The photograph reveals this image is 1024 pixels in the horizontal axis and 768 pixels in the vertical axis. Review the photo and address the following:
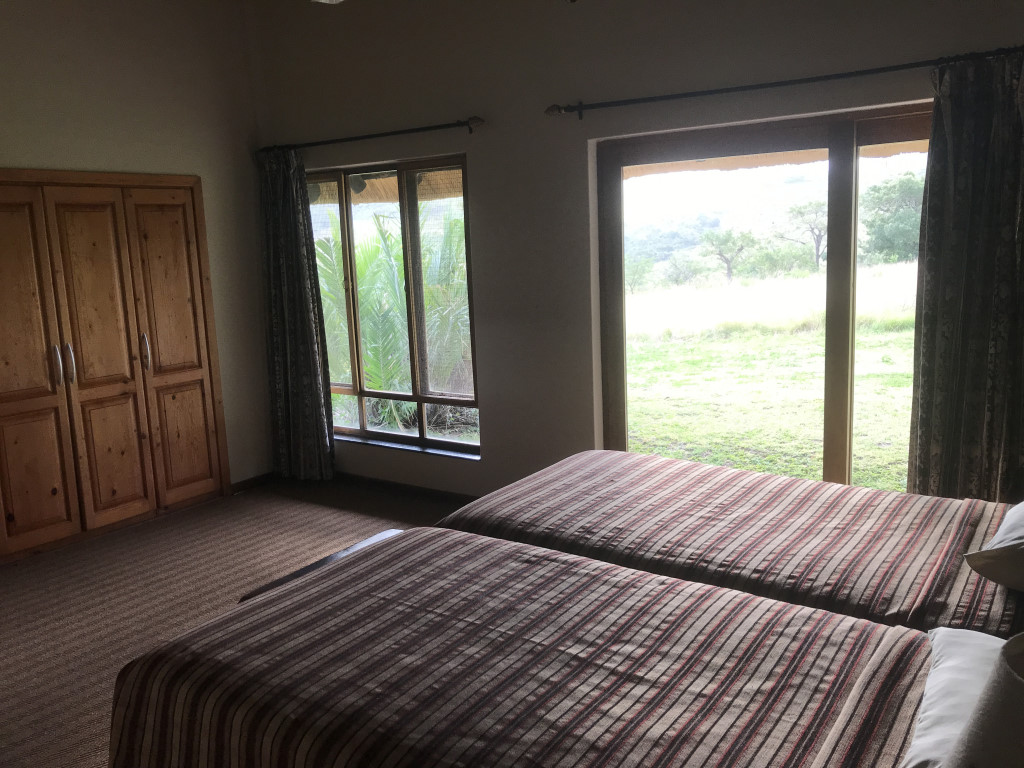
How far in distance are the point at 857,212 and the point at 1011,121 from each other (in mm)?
688

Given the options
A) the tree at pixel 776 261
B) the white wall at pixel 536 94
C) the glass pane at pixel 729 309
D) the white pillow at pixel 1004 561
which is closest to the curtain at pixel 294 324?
the white wall at pixel 536 94

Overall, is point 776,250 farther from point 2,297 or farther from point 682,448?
point 2,297

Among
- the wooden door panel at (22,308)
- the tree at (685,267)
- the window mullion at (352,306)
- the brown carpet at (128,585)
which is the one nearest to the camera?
the brown carpet at (128,585)

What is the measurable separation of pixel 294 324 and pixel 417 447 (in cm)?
113

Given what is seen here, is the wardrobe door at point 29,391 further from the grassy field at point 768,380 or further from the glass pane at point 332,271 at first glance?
the grassy field at point 768,380

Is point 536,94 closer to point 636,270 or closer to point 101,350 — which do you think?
point 636,270

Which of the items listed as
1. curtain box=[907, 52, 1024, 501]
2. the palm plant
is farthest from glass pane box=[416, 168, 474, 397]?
curtain box=[907, 52, 1024, 501]

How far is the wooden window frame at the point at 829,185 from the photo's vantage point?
11.2 feet

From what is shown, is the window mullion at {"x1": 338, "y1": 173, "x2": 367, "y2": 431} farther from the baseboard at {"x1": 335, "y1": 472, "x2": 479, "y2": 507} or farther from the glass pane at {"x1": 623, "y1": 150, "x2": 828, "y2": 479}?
the glass pane at {"x1": 623, "y1": 150, "x2": 828, "y2": 479}

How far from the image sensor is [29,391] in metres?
4.24

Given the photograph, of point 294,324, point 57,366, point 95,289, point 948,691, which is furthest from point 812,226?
point 57,366

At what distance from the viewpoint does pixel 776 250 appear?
374 centimetres

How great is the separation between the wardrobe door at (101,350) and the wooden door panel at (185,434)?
13cm

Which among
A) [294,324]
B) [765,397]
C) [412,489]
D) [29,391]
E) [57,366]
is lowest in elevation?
[412,489]
